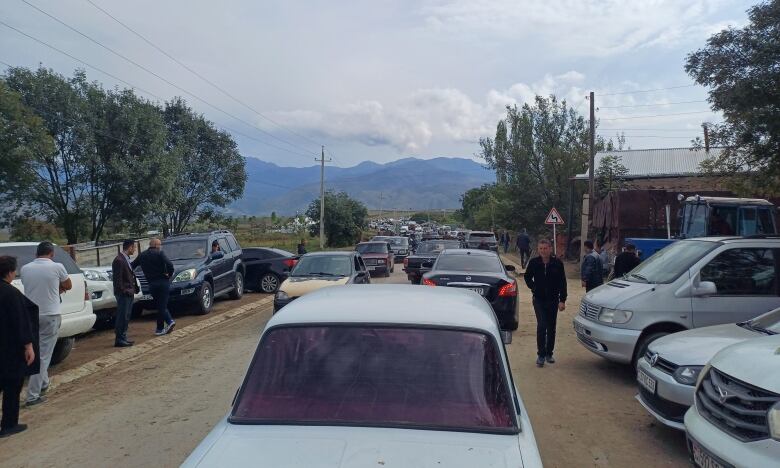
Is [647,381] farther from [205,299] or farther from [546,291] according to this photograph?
[205,299]

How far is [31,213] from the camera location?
27.6m

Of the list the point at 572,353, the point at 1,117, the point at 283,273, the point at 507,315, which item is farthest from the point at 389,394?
the point at 1,117

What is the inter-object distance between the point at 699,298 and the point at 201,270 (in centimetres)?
1050

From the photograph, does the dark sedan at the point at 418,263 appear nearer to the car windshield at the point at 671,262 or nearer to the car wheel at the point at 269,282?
the car wheel at the point at 269,282

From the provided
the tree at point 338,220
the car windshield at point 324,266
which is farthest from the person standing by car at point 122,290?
the tree at point 338,220

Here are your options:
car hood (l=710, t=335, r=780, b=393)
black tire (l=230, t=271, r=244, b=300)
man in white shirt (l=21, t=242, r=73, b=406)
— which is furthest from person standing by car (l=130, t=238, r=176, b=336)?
car hood (l=710, t=335, r=780, b=393)

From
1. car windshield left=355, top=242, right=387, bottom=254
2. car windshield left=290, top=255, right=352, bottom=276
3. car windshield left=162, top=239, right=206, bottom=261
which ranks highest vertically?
car windshield left=162, top=239, right=206, bottom=261

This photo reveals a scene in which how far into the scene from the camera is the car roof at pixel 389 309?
347 cm

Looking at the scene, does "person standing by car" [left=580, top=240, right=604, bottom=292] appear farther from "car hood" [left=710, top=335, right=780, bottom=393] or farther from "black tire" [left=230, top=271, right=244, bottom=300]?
"black tire" [left=230, top=271, right=244, bottom=300]

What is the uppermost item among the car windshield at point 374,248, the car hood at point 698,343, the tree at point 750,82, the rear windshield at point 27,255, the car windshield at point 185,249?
the tree at point 750,82

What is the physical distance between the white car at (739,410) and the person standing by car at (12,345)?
19.5 feet

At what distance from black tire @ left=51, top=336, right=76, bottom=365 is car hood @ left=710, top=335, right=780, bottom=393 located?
8.48 m

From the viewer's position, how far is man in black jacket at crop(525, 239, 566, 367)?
344 inches

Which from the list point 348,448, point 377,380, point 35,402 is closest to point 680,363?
point 377,380
